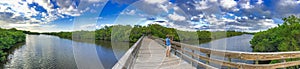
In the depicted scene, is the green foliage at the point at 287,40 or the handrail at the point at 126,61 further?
the green foliage at the point at 287,40

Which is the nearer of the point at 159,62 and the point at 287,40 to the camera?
the point at 159,62

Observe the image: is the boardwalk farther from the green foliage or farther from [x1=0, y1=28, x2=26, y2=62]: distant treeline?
[x1=0, y1=28, x2=26, y2=62]: distant treeline

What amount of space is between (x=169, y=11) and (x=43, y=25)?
70.5 metres

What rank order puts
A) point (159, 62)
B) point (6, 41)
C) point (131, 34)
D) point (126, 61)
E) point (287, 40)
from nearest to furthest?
point (126, 61) → point (159, 62) → point (287, 40) → point (131, 34) → point (6, 41)

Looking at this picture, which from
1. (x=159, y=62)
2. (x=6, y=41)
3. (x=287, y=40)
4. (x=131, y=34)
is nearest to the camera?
(x=159, y=62)

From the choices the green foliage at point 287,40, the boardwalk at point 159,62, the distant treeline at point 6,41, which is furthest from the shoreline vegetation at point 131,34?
the green foliage at point 287,40

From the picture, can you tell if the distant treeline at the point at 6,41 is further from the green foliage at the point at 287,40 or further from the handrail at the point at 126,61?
the green foliage at the point at 287,40

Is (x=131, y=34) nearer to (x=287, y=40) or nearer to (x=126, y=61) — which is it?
(x=287, y=40)

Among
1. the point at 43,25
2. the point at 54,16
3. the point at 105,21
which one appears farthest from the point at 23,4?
the point at 105,21

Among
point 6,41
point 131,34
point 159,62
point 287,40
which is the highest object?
point 131,34

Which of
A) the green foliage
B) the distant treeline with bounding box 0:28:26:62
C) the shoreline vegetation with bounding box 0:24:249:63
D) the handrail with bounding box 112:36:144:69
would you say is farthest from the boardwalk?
the distant treeline with bounding box 0:28:26:62

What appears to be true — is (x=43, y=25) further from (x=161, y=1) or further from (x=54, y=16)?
(x=161, y=1)

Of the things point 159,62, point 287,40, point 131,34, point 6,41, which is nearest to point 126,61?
point 159,62

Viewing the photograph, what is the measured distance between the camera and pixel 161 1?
1455 centimetres
